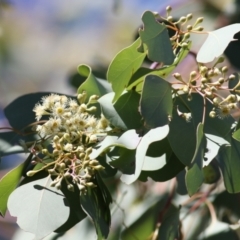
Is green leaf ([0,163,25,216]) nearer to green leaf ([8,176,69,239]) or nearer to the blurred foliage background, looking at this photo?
green leaf ([8,176,69,239])

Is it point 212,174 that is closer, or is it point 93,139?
point 93,139

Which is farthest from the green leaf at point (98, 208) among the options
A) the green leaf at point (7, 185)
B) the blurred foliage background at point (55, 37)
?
the blurred foliage background at point (55, 37)

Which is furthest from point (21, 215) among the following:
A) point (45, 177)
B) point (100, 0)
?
point (100, 0)

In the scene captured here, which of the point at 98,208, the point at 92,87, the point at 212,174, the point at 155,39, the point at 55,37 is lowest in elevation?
the point at 55,37

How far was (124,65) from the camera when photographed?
2.70 ft

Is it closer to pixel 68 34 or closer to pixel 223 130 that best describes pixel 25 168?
pixel 223 130

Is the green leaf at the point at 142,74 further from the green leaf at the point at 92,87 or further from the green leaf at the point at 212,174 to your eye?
the green leaf at the point at 212,174

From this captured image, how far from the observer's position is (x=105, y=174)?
34.8 inches

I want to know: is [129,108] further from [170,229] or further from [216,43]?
[170,229]

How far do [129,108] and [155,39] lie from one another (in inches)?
4.8

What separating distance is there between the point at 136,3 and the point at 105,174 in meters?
2.67

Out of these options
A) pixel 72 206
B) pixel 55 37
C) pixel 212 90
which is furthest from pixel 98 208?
pixel 55 37

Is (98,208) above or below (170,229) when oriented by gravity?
above

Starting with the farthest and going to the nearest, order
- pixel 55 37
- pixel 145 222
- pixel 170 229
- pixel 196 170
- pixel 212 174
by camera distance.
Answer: pixel 55 37 < pixel 145 222 < pixel 212 174 < pixel 170 229 < pixel 196 170
